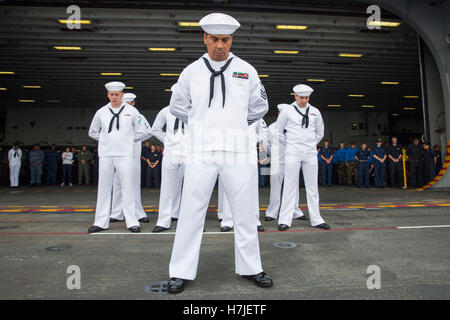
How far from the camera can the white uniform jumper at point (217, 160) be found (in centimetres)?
282

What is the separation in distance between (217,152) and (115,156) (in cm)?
281

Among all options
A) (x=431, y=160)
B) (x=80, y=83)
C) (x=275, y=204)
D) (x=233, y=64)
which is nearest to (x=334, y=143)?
(x=431, y=160)

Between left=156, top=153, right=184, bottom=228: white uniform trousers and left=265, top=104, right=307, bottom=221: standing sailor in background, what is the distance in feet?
5.73

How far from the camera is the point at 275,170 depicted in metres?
6.38

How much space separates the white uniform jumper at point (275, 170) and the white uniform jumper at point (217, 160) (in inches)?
118

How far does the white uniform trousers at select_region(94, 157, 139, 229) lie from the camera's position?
5.04 m

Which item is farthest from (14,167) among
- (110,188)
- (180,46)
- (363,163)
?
(363,163)

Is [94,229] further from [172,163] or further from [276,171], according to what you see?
[276,171]

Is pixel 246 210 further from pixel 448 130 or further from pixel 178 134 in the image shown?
pixel 448 130

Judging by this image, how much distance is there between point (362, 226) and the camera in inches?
205

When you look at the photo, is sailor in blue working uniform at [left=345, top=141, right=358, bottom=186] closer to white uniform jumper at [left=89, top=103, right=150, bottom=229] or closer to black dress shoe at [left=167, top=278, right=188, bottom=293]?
white uniform jumper at [left=89, top=103, right=150, bottom=229]

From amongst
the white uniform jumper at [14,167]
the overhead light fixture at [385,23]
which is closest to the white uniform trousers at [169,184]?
the overhead light fixture at [385,23]

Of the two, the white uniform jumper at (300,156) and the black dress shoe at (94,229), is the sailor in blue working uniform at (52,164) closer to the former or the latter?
the black dress shoe at (94,229)
